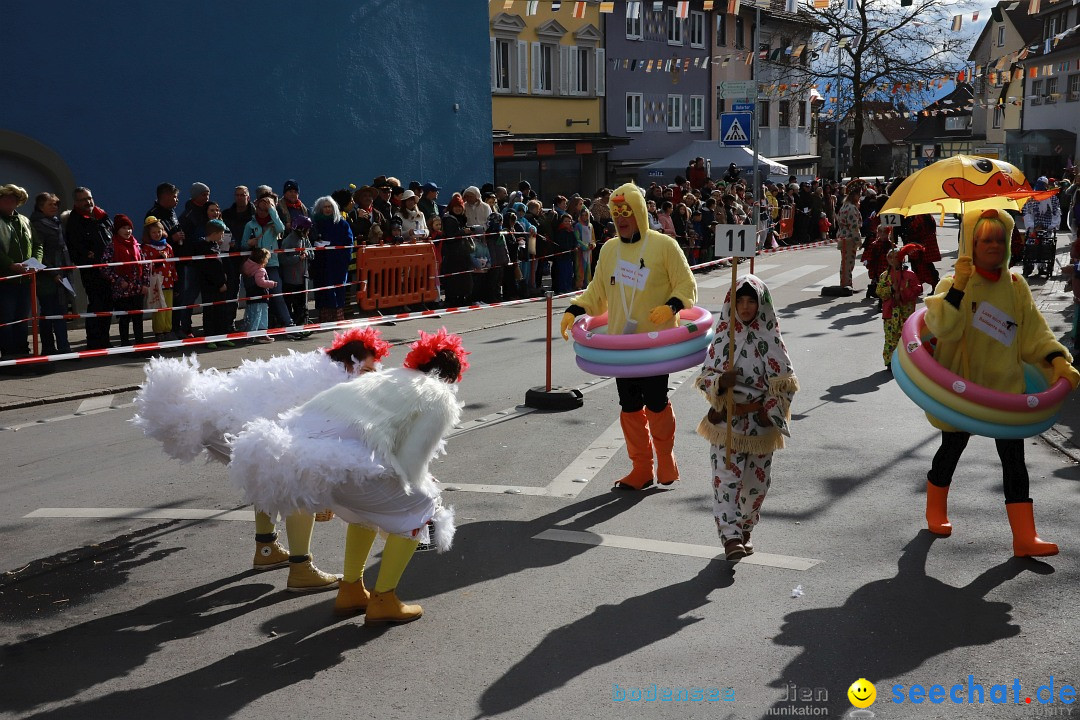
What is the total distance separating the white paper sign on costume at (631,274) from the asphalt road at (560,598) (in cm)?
144

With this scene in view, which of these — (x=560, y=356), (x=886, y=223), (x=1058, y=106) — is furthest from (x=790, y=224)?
(x=1058, y=106)

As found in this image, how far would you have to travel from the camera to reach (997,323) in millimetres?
6402

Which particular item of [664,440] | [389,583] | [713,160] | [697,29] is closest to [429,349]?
[389,583]

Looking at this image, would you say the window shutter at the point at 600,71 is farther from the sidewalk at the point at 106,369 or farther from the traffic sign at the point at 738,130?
the sidewalk at the point at 106,369

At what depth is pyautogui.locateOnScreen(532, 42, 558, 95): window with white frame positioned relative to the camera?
36594mm

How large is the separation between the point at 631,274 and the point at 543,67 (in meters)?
30.8

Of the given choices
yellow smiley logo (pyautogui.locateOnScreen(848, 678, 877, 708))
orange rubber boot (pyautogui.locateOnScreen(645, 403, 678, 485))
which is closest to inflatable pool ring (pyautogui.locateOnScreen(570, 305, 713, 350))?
orange rubber boot (pyautogui.locateOnScreen(645, 403, 678, 485))

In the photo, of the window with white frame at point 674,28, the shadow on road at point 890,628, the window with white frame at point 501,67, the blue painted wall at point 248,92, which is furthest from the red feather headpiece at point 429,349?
the window with white frame at point 674,28

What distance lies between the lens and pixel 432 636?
17.6 feet

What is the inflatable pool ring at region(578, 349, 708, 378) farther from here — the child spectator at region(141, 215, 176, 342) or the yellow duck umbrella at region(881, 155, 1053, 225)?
the child spectator at region(141, 215, 176, 342)

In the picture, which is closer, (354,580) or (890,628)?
(890,628)

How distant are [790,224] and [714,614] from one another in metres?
28.7

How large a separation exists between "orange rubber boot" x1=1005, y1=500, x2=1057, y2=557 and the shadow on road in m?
0.09

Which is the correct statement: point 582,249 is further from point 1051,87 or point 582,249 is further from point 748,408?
point 1051,87
